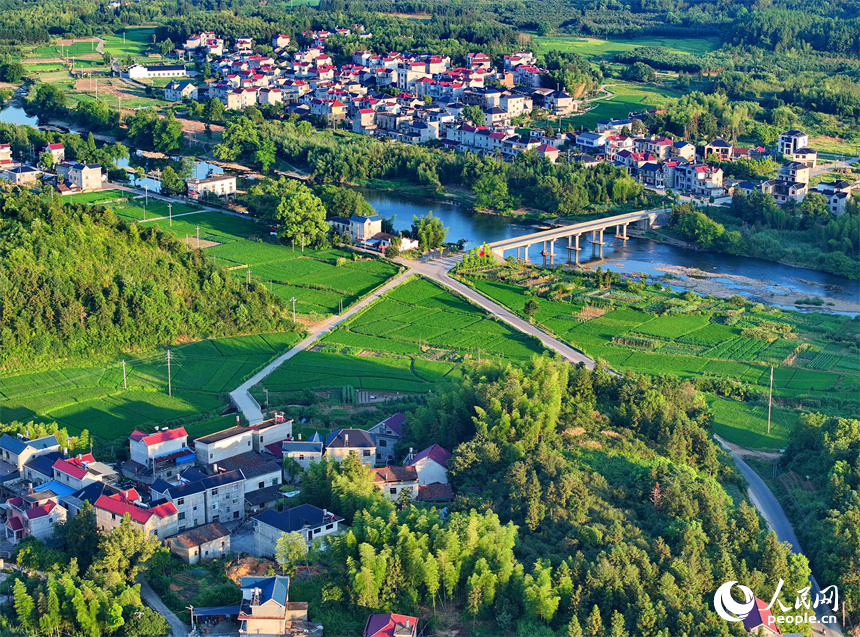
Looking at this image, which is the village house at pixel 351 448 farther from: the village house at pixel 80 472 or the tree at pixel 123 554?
the tree at pixel 123 554

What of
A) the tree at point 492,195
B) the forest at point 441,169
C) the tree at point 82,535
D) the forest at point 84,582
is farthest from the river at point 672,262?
the forest at point 84,582

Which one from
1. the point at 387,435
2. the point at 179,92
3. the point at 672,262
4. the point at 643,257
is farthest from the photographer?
the point at 179,92

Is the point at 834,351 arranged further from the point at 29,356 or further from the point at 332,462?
the point at 29,356

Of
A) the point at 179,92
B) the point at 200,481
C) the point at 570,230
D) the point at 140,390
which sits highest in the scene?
the point at 179,92

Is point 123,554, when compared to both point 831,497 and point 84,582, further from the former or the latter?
point 831,497

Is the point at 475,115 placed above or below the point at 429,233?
above

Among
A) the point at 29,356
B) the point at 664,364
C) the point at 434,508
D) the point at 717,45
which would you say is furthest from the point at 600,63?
the point at 434,508

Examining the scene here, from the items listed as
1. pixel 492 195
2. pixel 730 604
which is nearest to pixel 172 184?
pixel 492 195

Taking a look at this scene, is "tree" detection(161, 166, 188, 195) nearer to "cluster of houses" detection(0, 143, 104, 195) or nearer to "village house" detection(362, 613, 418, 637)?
"cluster of houses" detection(0, 143, 104, 195)
